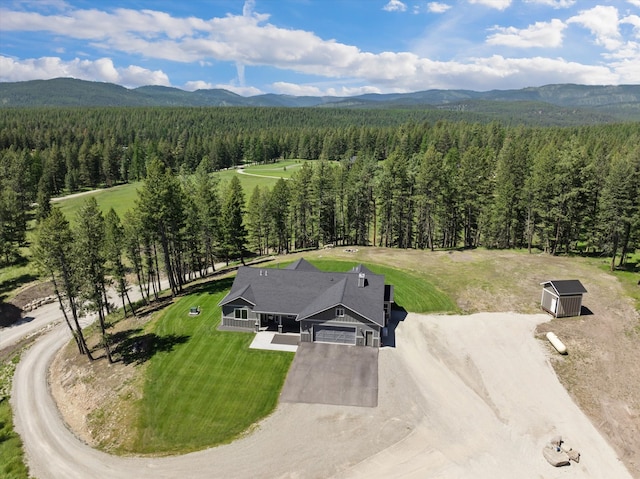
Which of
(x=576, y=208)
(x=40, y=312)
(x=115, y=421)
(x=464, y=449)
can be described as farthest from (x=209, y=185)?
(x=576, y=208)

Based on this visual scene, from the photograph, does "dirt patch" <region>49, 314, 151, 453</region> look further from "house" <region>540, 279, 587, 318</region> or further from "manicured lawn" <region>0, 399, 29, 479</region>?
"house" <region>540, 279, 587, 318</region>

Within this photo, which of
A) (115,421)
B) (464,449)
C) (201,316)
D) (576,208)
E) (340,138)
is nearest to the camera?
(464,449)

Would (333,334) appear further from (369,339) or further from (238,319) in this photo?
(238,319)

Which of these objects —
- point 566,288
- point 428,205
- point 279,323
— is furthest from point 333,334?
point 428,205

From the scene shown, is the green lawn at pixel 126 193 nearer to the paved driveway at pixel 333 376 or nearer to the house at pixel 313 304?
the house at pixel 313 304

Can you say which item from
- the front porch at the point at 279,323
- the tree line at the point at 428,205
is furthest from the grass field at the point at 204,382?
the tree line at the point at 428,205

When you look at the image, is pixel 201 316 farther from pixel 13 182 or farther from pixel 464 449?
pixel 13 182

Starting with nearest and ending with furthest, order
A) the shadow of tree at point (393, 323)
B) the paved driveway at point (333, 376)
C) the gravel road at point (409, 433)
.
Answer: the gravel road at point (409, 433) < the paved driveway at point (333, 376) < the shadow of tree at point (393, 323)
